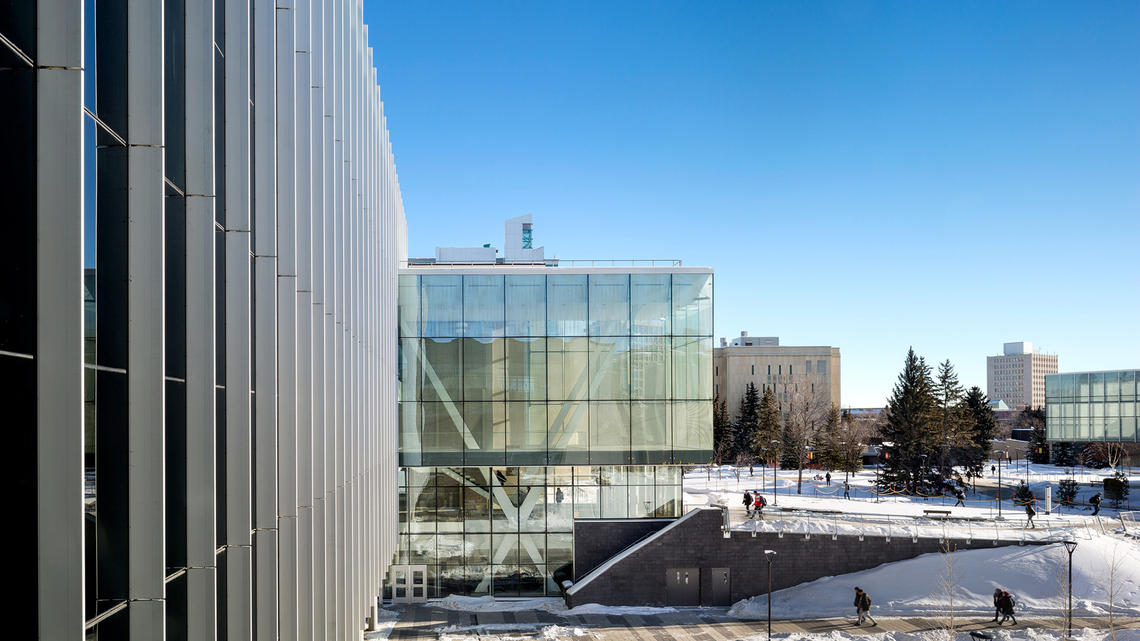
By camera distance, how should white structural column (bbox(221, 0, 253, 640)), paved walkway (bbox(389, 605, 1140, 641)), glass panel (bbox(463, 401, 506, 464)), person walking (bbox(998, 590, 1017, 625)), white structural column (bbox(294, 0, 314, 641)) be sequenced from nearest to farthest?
white structural column (bbox(221, 0, 253, 640))
white structural column (bbox(294, 0, 314, 641))
person walking (bbox(998, 590, 1017, 625))
paved walkway (bbox(389, 605, 1140, 641))
glass panel (bbox(463, 401, 506, 464))

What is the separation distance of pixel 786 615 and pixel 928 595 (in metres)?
5.63

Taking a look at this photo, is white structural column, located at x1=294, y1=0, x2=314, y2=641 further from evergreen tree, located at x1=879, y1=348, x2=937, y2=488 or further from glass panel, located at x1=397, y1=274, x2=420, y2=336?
evergreen tree, located at x1=879, y1=348, x2=937, y2=488

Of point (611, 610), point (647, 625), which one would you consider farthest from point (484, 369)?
point (647, 625)

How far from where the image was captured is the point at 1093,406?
7994 centimetres

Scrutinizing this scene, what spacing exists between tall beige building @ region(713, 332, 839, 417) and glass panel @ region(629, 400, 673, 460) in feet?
319

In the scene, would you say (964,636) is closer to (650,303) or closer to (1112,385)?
(650,303)

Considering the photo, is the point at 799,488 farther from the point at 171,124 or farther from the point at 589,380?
the point at 171,124

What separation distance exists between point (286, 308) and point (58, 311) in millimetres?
6640

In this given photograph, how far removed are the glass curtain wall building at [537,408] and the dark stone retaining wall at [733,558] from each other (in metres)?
1.53

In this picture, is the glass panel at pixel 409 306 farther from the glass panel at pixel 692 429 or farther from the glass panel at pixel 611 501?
the glass panel at pixel 692 429

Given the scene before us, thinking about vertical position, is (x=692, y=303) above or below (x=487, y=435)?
above

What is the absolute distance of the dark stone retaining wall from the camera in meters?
34.2

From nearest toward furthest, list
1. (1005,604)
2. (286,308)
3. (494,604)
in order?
(286,308) → (1005,604) → (494,604)

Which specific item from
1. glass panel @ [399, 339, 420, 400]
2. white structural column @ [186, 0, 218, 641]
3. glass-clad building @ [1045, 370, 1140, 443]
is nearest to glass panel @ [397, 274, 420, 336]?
glass panel @ [399, 339, 420, 400]
